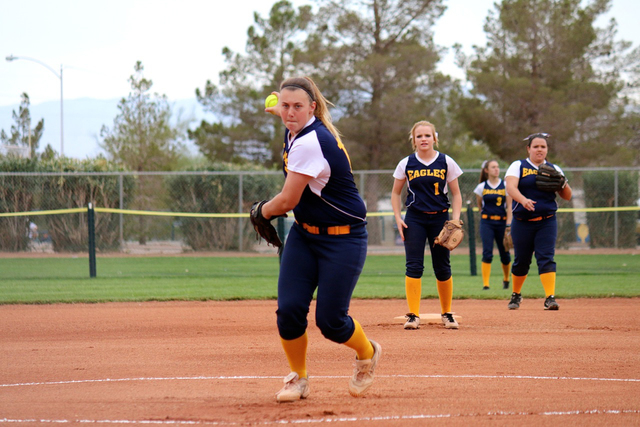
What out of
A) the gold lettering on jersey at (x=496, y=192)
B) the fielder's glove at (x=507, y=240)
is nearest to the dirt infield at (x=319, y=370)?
the fielder's glove at (x=507, y=240)

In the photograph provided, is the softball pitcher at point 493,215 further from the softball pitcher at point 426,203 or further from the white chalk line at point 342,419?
the white chalk line at point 342,419

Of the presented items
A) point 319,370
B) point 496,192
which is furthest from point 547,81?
point 319,370

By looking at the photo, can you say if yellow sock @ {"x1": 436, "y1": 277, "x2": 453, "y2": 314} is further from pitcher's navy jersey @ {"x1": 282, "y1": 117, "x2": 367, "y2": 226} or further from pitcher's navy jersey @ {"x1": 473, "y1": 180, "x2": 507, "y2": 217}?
pitcher's navy jersey @ {"x1": 473, "y1": 180, "x2": 507, "y2": 217}

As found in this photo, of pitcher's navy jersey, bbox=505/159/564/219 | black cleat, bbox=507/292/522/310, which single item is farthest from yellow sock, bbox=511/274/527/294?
pitcher's navy jersey, bbox=505/159/564/219

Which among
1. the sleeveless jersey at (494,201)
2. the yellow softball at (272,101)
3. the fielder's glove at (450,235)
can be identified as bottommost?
the fielder's glove at (450,235)

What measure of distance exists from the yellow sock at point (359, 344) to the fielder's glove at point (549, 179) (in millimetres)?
4656

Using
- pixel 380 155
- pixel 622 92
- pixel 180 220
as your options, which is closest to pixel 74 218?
pixel 180 220

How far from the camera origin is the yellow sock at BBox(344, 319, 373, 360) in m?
4.62

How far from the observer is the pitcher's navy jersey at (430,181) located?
292 inches

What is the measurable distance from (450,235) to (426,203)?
0.48m

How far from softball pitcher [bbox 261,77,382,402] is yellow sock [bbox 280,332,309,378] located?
0.04 m

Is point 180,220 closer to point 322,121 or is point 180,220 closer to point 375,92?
point 375,92

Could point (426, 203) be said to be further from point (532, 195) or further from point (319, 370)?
point (319, 370)

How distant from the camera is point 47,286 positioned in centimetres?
1262
